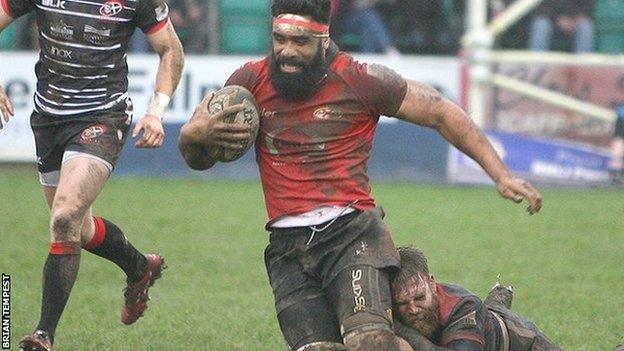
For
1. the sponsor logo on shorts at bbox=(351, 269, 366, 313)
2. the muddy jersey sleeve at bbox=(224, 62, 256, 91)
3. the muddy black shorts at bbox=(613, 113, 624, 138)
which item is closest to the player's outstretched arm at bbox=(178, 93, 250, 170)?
the muddy jersey sleeve at bbox=(224, 62, 256, 91)

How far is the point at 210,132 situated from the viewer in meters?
6.30

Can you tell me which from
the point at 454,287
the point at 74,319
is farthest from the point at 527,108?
the point at 454,287

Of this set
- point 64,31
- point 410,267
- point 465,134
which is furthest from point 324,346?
point 64,31

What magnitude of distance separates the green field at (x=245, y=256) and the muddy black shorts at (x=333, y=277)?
1300 mm

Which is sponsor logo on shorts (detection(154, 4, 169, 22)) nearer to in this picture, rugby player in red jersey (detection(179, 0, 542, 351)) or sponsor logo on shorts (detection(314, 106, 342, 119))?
rugby player in red jersey (detection(179, 0, 542, 351))

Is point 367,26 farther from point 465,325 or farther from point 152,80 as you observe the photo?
point 465,325

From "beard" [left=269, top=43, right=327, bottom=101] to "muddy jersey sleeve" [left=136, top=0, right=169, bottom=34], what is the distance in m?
1.53

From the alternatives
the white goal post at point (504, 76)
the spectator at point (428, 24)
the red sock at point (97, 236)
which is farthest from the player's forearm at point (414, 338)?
the spectator at point (428, 24)

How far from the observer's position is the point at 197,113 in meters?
6.38

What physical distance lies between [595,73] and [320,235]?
11665 millimetres

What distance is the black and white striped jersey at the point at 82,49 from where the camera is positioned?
Result: 771cm

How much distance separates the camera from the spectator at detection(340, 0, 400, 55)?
18562 millimetres

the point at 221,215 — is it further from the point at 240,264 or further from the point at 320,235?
the point at 320,235

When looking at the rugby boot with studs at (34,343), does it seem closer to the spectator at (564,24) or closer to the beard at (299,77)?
the beard at (299,77)
